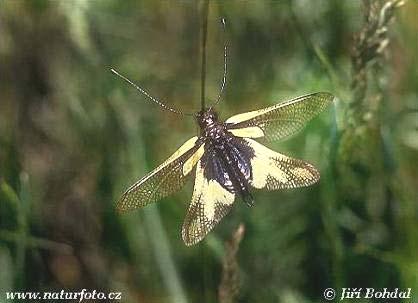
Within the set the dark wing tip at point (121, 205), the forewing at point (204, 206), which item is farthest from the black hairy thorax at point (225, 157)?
the dark wing tip at point (121, 205)

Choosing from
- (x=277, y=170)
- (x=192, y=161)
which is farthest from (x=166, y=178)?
(x=277, y=170)

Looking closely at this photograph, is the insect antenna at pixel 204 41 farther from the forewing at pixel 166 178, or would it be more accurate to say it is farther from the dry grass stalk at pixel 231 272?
the dry grass stalk at pixel 231 272

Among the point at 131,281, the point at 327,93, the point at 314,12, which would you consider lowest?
the point at 131,281

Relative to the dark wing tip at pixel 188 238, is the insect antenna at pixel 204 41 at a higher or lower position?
higher

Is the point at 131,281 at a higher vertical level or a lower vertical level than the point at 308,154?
lower

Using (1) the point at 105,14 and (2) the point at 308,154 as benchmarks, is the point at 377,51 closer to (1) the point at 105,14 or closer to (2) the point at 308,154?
(2) the point at 308,154

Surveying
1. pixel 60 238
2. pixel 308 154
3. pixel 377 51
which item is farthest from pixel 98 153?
pixel 377 51

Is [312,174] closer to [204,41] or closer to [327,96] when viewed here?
[327,96]
